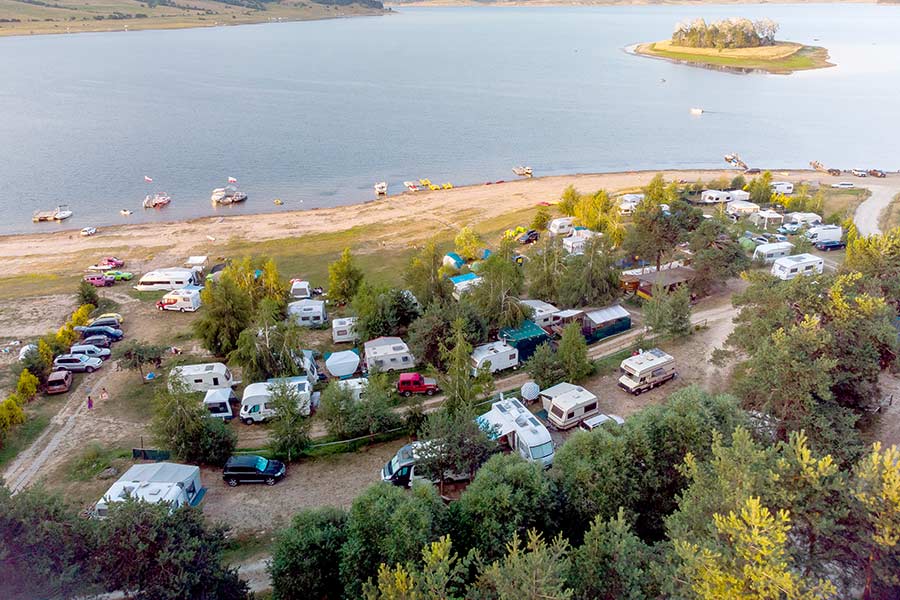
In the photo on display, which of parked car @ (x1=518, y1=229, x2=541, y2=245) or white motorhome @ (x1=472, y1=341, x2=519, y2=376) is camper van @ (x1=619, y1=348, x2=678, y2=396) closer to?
white motorhome @ (x1=472, y1=341, x2=519, y2=376)

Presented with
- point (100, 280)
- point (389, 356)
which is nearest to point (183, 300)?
point (100, 280)

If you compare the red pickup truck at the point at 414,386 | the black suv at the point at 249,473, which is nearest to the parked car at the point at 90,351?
the black suv at the point at 249,473

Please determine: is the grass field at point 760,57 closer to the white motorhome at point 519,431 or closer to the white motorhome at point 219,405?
the white motorhome at point 519,431

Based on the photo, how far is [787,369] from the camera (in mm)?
17828

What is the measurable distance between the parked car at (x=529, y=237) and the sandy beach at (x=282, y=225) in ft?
23.6

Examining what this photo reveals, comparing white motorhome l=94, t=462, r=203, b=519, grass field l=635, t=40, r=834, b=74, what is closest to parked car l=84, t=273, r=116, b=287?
white motorhome l=94, t=462, r=203, b=519

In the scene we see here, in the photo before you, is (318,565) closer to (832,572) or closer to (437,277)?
(832,572)

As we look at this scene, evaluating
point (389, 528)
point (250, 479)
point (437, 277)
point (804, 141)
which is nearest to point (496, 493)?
point (389, 528)

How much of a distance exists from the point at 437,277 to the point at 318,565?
1876 cm

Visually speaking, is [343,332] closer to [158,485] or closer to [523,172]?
[158,485]

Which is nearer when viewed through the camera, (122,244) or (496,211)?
(122,244)

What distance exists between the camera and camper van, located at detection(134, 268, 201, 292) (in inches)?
1457

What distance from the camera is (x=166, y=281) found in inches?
1462

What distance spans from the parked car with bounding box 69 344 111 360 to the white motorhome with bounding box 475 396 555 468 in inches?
768
